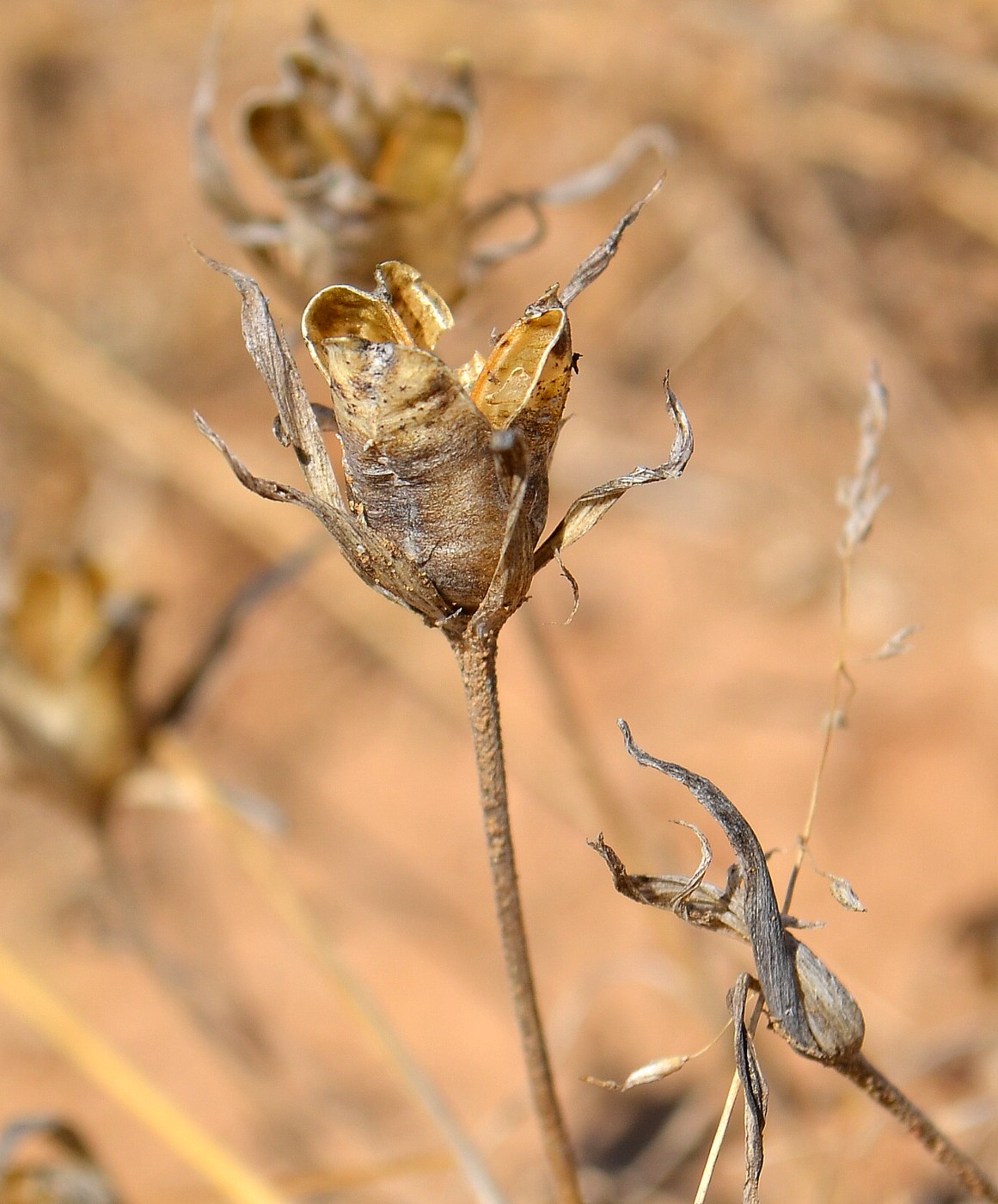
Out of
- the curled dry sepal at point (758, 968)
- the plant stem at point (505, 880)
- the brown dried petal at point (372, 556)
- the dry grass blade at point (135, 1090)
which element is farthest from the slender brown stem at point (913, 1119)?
the dry grass blade at point (135, 1090)

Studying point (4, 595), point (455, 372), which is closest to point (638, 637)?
point (4, 595)

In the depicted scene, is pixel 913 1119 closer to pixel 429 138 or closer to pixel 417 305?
pixel 417 305

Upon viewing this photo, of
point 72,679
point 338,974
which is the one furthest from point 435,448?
point 72,679

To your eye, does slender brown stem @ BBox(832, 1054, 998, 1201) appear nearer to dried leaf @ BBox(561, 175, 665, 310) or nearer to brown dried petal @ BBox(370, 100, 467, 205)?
dried leaf @ BBox(561, 175, 665, 310)

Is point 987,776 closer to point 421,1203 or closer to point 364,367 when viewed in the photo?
point 421,1203

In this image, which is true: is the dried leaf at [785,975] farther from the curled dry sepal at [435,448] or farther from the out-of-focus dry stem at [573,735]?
the out-of-focus dry stem at [573,735]

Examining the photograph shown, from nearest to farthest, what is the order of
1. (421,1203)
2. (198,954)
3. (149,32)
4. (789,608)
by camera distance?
(421,1203), (198,954), (789,608), (149,32)

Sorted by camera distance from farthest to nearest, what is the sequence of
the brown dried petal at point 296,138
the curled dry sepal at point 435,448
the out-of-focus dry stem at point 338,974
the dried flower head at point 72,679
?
the dried flower head at point 72,679 → the brown dried petal at point 296,138 → the out-of-focus dry stem at point 338,974 → the curled dry sepal at point 435,448

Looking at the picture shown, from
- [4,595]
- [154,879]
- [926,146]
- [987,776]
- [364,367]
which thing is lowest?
[364,367]
